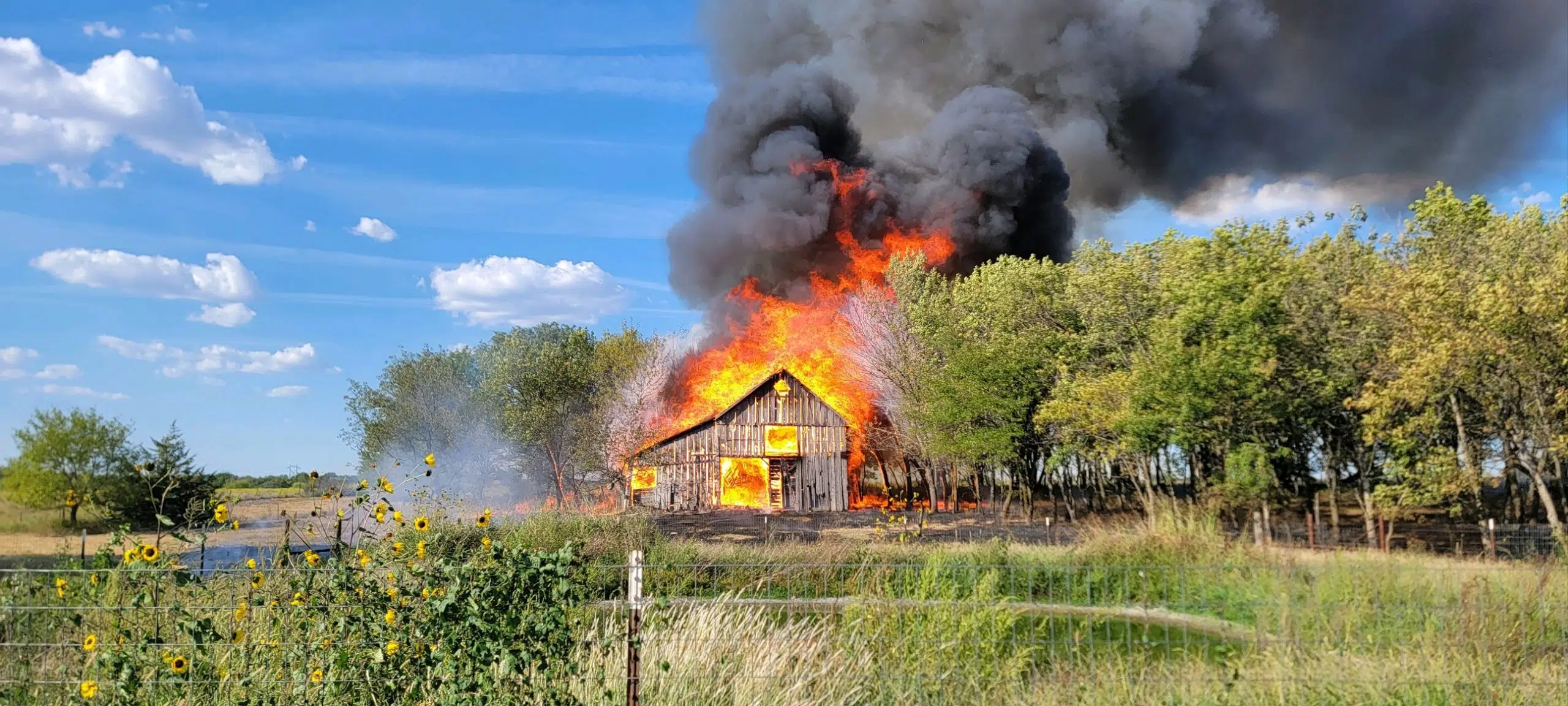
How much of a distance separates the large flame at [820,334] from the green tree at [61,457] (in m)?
21.1

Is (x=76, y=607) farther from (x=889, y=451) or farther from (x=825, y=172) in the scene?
(x=825, y=172)

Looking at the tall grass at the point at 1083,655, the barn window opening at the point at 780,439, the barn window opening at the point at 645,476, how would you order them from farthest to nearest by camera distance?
the barn window opening at the point at 645,476, the barn window opening at the point at 780,439, the tall grass at the point at 1083,655

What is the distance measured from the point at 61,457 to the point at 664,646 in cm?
3909

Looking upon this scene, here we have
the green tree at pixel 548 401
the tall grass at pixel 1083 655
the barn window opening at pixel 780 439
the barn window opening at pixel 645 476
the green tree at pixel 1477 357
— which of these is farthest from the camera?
the green tree at pixel 548 401

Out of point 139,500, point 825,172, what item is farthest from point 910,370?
point 139,500

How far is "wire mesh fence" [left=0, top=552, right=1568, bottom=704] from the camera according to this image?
17.6ft

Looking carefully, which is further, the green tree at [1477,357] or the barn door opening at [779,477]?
the barn door opening at [779,477]

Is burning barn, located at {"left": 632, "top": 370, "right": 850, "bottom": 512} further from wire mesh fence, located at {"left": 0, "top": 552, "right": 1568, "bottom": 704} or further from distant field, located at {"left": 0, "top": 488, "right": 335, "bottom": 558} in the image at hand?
wire mesh fence, located at {"left": 0, "top": 552, "right": 1568, "bottom": 704}

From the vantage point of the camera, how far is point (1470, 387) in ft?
82.6

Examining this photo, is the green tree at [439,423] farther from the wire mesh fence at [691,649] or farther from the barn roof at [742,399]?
the wire mesh fence at [691,649]

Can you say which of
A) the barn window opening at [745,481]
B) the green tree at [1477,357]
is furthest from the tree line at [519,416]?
the green tree at [1477,357]

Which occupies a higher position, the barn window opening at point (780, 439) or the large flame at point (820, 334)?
the large flame at point (820, 334)

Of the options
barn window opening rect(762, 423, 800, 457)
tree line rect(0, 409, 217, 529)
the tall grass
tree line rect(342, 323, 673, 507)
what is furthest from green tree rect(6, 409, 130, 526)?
the tall grass

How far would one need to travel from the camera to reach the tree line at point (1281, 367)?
24438 mm
